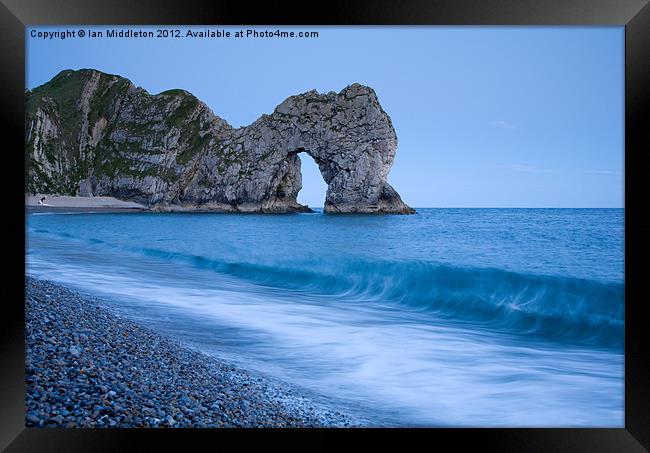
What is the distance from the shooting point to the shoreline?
3100mm

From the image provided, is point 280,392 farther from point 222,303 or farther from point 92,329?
point 222,303

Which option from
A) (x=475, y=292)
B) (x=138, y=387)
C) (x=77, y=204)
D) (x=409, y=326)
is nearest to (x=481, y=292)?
(x=475, y=292)

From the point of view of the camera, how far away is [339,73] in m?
56.2

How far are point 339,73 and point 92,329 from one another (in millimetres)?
54855

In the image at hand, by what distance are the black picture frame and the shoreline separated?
0.43 ft

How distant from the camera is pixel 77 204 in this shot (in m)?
51.8

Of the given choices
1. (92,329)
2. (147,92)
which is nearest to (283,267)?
(92,329)

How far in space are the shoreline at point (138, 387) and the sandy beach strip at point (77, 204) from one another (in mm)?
31725

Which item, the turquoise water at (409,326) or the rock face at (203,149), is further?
the rock face at (203,149)

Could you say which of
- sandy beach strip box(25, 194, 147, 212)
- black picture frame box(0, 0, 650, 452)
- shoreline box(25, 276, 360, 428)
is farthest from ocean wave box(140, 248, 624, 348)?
sandy beach strip box(25, 194, 147, 212)
